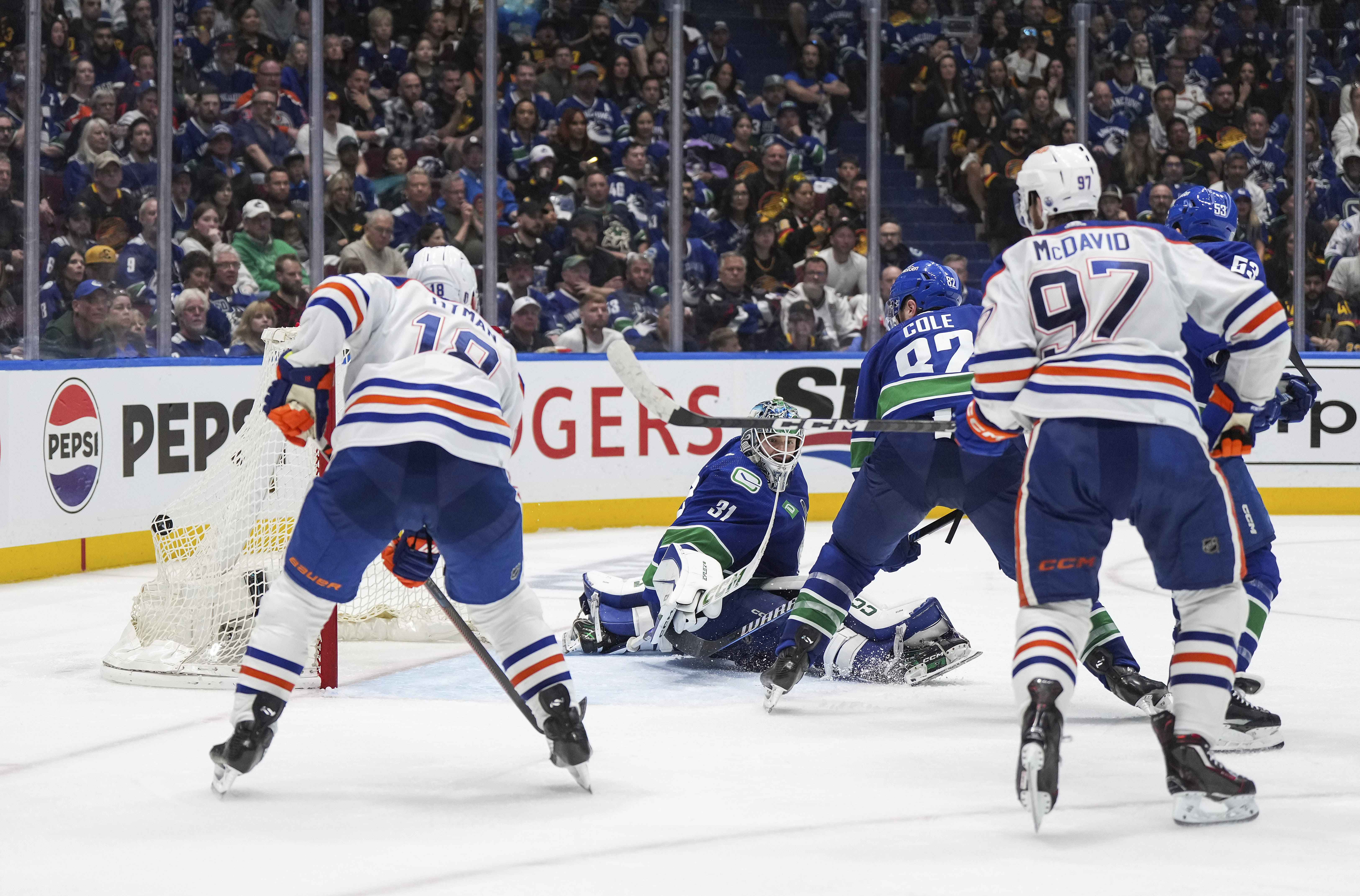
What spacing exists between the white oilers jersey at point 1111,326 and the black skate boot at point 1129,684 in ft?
3.44

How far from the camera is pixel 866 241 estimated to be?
30.6ft

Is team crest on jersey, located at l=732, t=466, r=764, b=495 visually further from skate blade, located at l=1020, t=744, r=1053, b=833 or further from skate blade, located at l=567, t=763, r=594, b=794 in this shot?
skate blade, located at l=1020, t=744, r=1053, b=833

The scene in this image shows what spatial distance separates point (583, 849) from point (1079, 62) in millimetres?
7613

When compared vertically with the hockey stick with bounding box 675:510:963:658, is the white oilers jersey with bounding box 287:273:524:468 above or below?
above

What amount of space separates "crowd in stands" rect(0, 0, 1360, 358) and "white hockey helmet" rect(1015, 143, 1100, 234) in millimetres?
4823

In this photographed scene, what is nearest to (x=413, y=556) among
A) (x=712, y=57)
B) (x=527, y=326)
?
(x=527, y=326)

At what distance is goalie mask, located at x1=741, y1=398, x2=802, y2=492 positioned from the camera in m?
4.79

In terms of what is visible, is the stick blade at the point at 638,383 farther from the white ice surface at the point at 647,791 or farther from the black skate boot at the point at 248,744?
the black skate boot at the point at 248,744

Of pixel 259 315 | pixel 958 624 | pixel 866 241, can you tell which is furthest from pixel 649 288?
pixel 958 624

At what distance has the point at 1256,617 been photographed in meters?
4.02

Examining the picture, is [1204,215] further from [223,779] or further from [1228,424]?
[223,779]

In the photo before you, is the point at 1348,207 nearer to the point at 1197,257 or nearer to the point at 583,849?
the point at 1197,257

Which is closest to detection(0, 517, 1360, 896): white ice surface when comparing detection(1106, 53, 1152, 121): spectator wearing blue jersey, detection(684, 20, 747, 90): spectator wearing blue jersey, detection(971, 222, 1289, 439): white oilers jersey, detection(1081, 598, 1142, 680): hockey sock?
detection(1081, 598, 1142, 680): hockey sock

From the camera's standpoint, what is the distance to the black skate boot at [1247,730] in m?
3.82
